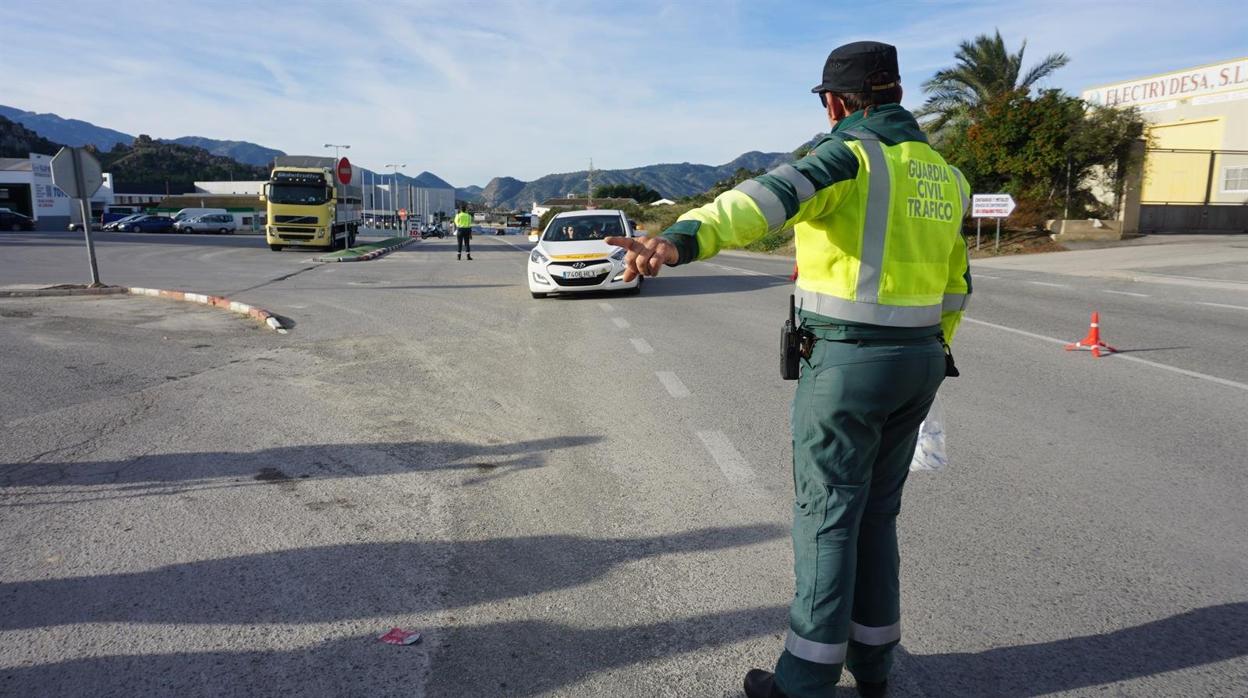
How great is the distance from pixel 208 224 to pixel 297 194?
34.6 meters

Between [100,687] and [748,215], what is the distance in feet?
8.59

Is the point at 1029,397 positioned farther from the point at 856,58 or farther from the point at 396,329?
the point at 396,329

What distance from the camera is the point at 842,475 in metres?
2.68

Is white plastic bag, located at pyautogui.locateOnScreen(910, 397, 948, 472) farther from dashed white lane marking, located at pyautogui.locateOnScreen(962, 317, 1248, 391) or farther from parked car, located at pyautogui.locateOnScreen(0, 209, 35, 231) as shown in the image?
parked car, located at pyautogui.locateOnScreen(0, 209, 35, 231)

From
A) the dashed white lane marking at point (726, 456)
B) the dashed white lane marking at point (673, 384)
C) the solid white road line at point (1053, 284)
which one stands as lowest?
the solid white road line at point (1053, 284)

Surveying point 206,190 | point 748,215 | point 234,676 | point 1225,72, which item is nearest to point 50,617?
point 234,676

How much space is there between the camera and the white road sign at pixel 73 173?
15.0 meters

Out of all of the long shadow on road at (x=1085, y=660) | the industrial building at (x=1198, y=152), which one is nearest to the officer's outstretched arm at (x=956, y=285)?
the long shadow on road at (x=1085, y=660)

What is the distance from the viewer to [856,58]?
275cm

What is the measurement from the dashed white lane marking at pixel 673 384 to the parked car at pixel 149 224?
199ft

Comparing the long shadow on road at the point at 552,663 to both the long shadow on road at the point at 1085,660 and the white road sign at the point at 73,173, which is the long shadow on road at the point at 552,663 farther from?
the white road sign at the point at 73,173

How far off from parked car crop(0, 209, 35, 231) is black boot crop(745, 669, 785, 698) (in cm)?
6264

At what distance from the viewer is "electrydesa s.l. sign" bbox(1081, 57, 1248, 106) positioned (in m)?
32.5

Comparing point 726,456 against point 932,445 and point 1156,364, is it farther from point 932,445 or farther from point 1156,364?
point 1156,364
